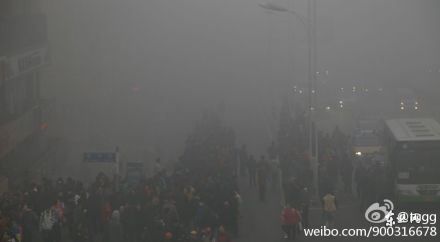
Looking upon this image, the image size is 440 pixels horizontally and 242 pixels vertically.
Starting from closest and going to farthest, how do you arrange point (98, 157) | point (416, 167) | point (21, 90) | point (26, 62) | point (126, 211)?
point (126, 211)
point (416, 167)
point (98, 157)
point (26, 62)
point (21, 90)

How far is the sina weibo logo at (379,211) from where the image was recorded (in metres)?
A: 17.9

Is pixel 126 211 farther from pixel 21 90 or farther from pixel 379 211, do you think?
pixel 21 90

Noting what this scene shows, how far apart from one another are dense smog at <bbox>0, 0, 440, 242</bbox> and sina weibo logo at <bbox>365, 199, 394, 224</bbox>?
0.03 metres

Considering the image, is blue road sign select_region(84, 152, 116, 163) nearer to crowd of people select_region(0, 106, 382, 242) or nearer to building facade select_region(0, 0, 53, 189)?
crowd of people select_region(0, 106, 382, 242)

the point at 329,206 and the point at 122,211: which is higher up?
the point at 122,211

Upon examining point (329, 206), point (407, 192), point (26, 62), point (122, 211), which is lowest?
point (407, 192)

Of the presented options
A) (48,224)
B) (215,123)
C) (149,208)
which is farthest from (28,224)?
(215,123)

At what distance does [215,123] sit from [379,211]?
990 centimetres

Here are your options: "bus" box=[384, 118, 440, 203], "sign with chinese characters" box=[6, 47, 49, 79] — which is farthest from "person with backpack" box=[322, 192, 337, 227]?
"sign with chinese characters" box=[6, 47, 49, 79]

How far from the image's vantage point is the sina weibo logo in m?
17.9

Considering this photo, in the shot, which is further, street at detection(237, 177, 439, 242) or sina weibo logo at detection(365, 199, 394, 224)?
sina weibo logo at detection(365, 199, 394, 224)

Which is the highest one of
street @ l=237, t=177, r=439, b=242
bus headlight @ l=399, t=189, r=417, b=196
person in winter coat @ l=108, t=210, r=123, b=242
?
person in winter coat @ l=108, t=210, r=123, b=242

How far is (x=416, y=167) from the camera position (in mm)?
18906

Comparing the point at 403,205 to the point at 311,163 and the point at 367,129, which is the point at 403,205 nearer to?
the point at 311,163
